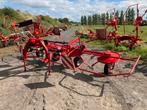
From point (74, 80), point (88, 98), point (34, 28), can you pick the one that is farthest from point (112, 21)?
point (88, 98)

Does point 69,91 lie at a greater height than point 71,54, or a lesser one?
lesser

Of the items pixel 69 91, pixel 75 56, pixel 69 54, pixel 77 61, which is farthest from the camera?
pixel 77 61

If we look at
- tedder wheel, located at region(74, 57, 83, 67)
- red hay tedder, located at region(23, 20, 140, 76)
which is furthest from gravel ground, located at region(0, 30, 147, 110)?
tedder wheel, located at region(74, 57, 83, 67)

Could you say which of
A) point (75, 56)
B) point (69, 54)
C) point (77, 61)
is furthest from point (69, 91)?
point (77, 61)

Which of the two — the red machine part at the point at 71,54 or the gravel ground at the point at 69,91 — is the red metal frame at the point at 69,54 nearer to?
the red machine part at the point at 71,54

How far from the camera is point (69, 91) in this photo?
7.81 meters

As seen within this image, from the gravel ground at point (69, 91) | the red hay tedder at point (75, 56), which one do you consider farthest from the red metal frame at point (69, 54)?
the gravel ground at point (69, 91)

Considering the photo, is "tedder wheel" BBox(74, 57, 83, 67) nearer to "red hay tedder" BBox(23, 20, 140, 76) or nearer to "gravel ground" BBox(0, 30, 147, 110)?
"red hay tedder" BBox(23, 20, 140, 76)

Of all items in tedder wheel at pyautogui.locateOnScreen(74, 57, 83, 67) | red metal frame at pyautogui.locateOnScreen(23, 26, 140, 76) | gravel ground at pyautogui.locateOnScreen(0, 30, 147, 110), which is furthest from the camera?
tedder wheel at pyautogui.locateOnScreen(74, 57, 83, 67)

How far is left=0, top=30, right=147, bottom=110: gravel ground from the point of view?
21.9ft

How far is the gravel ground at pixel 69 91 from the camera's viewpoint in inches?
263

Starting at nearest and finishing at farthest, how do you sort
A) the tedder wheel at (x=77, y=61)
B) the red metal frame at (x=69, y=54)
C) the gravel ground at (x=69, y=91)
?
1. the gravel ground at (x=69, y=91)
2. the red metal frame at (x=69, y=54)
3. the tedder wheel at (x=77, y=61)

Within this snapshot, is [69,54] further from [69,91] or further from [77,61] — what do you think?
[69,91]

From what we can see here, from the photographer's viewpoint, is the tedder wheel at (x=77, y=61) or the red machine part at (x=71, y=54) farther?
the tedder wheel at (x=77, y=61)
